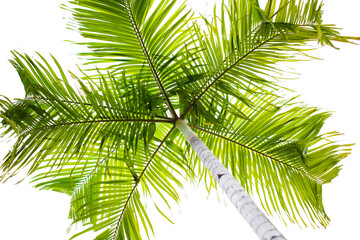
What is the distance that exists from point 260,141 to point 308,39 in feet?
2.40

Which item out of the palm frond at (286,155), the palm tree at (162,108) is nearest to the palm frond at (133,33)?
the palm tree at (162,108)

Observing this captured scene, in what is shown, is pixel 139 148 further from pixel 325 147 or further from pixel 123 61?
pixel 325 147

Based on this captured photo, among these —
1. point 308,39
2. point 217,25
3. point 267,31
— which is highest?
point 217,25

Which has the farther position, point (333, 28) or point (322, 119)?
point (322, 119)

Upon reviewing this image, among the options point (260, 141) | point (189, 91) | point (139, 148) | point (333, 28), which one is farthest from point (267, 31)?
point (139, 148)

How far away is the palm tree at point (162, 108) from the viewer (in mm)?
1821

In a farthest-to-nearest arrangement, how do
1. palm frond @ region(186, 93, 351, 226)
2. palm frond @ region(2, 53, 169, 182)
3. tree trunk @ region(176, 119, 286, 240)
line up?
palm frond @ region(186, 93, 351, 226)
palm frond @ region(2, 53, 169, 182)
tree trunk @ region(176, 119, 286, 240)

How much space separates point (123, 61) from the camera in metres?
2.22

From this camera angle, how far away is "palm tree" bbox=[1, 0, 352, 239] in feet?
5.98

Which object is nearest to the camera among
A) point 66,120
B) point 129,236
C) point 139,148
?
point 66,120

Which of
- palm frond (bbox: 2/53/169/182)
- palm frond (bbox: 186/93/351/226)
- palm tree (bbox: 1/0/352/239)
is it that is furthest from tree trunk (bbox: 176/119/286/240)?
palm frond (bbox: 186/93/351/226)

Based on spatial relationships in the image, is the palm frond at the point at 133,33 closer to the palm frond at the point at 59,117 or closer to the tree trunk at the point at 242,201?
the palm frond at the point at 59,117

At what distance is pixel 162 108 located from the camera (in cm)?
218

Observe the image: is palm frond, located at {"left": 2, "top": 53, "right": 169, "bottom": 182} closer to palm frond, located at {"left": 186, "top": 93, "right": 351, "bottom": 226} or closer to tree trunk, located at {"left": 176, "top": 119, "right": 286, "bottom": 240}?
tree trunk, located at {"left": 176, "top": 119, "right": 286, "bottom": 240}
